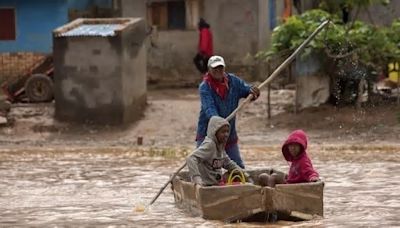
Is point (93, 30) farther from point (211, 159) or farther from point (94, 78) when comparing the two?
→ point (211, 159)

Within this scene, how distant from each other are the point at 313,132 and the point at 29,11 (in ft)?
35.6

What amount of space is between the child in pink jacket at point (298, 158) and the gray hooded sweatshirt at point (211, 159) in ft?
2.23

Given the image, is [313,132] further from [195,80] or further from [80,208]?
[80,208]

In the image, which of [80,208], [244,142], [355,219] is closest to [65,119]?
[244,142]

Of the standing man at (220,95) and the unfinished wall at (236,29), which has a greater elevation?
the unfinished wall at (236,29)

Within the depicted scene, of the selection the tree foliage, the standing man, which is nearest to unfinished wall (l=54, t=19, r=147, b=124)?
the tree foliage

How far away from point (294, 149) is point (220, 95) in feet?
4.87

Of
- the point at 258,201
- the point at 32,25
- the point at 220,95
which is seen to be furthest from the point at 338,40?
the point at 258,201

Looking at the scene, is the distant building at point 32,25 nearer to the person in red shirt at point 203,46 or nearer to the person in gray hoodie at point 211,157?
the person in red shirt at point 203,46

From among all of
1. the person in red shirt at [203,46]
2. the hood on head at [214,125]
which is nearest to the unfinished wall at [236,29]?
the person in red shirt at [203,46]

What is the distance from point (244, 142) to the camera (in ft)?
71.4

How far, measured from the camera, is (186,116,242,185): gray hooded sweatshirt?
11141 millimetres

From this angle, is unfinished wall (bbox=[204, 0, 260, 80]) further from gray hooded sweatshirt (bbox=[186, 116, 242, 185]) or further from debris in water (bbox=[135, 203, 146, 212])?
gray hooded sweatshirt (bbox=[186, 116, 242, 185])

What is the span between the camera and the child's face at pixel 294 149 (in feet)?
35.9
